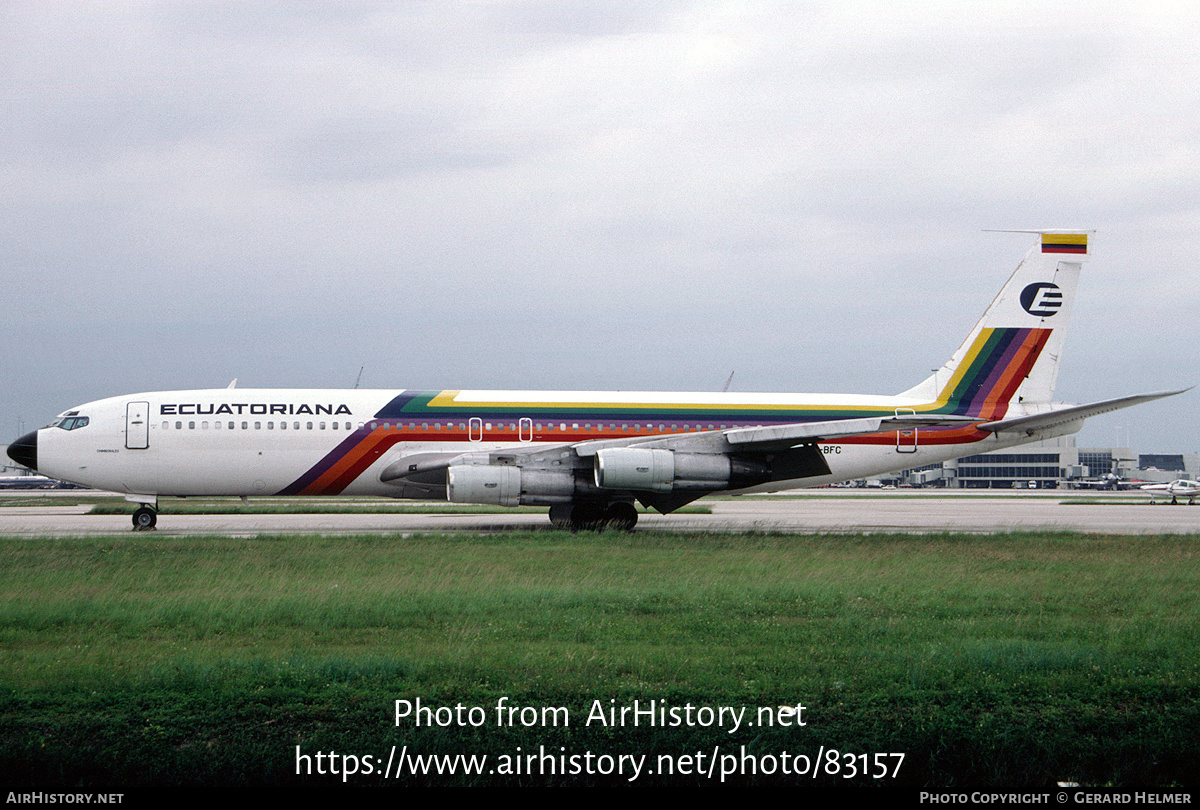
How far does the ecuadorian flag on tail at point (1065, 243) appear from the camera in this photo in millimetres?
26344

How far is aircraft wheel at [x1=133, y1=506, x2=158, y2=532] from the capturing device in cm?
2341

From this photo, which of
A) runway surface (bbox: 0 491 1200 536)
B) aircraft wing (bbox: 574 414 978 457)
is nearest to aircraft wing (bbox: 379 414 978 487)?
aircraft wing (bbox: 574 414 978 457)

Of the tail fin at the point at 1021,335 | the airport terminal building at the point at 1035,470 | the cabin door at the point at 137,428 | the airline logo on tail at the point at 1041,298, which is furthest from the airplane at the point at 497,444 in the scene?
the airport terminal building at the point at 1035,470

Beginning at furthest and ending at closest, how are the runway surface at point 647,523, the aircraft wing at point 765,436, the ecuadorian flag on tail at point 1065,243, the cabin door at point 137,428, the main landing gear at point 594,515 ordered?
the ecuadorian flag on tail at point 1065,243 → the runway surface at point 647,523 → the main landing gear at point 594,515 → the cabin door at point 137,428 → the aircraft wing at point 765,436

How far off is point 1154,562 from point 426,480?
15.0m

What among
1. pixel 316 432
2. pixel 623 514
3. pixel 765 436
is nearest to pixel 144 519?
pixel 316 432

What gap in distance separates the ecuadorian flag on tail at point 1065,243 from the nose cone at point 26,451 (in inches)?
1018

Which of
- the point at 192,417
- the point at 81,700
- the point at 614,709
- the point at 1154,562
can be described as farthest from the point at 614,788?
the point at 192,417

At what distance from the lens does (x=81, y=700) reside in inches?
272

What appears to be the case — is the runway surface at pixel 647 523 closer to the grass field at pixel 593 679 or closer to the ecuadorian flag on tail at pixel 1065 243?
the ecuadorian flag on tail at pixel 1065 243

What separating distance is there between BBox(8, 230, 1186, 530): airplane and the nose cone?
0.03m

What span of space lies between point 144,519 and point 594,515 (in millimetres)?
10691

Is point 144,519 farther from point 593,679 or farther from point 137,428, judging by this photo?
point 593,679

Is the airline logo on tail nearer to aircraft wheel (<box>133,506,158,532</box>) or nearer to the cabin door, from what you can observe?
the cabin door
